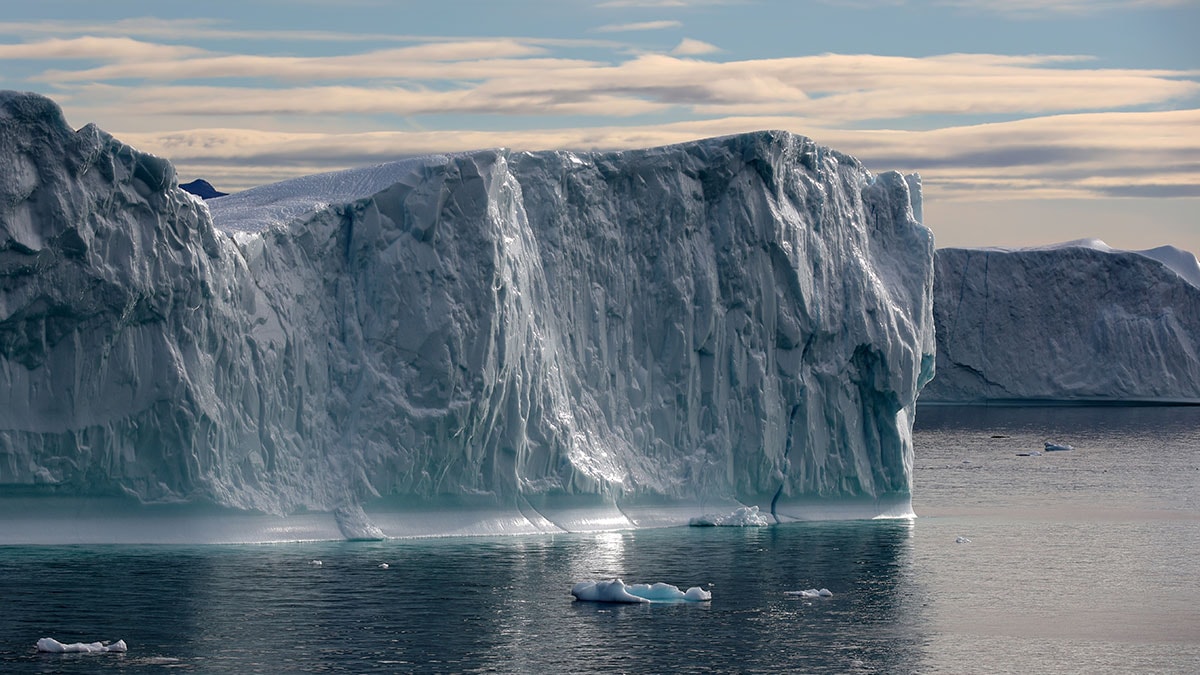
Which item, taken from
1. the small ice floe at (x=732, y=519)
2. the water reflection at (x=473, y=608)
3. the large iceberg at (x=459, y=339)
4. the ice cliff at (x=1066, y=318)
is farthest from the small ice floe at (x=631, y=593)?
the ice cliff at (x=1066, y=318)

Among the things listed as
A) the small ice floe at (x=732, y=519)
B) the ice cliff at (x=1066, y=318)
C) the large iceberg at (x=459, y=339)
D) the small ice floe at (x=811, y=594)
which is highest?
the ice cliff at (x=1066, y=318)

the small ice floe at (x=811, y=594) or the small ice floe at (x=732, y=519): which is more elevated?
the small ice floe at (x=732, y=519)

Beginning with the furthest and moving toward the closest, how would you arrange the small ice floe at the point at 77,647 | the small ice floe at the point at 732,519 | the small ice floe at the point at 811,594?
the small ice floe at the point at 732,519
the small ice floe at the point at 811,594
the small ice floe at the point at 77,647

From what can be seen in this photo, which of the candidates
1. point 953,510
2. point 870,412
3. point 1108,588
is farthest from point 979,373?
point 1108,588

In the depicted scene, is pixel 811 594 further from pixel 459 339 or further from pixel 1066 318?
pixel 1066 318

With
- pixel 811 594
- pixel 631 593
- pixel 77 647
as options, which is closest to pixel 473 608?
pixel 631 593

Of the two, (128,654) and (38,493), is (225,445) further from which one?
(128,654)

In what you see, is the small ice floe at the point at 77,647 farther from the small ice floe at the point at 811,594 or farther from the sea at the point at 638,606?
the small ice floe at the point at 811,594

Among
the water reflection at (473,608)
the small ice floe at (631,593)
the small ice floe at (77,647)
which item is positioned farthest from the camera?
the small ice floe at (631,593)
